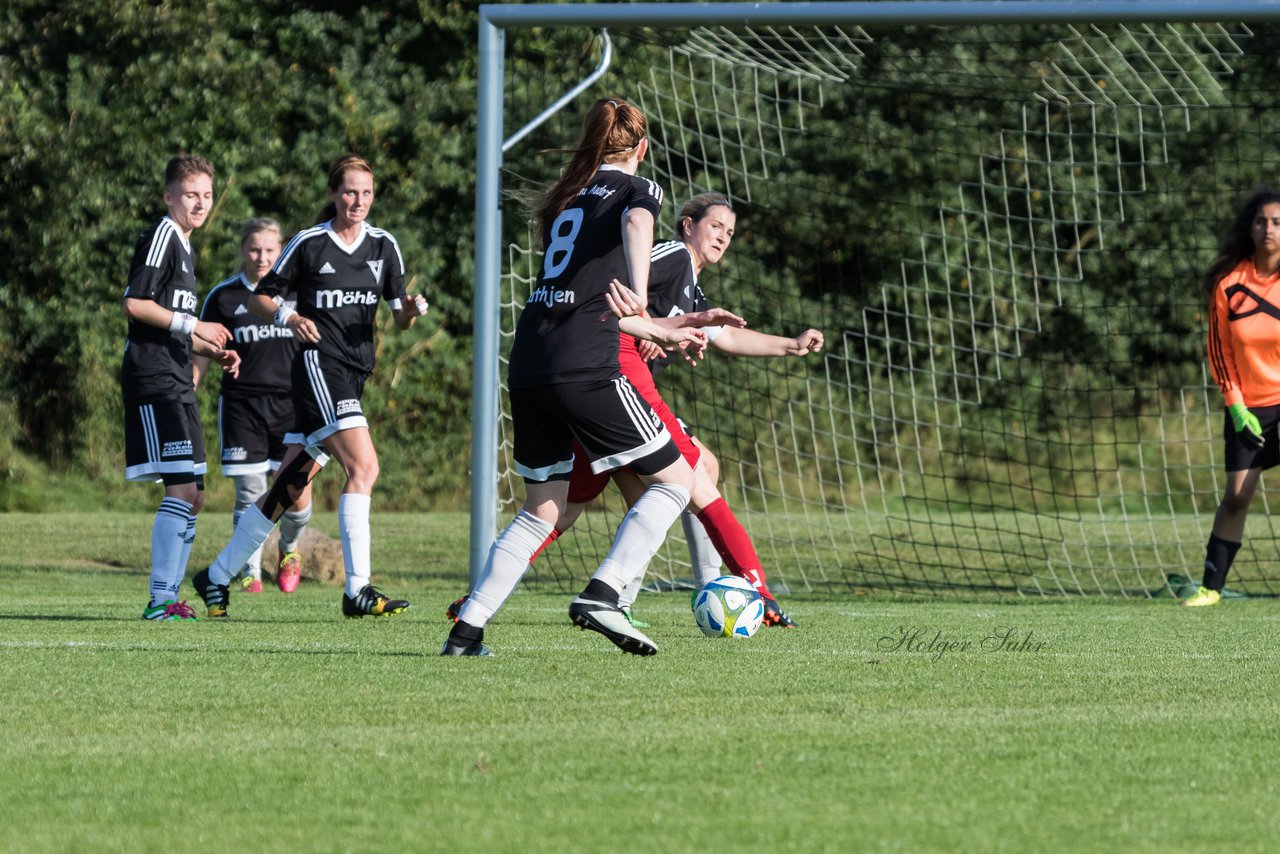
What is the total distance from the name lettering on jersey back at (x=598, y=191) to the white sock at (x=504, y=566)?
1.01 meters

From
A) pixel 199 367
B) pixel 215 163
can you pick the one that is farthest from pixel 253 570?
pixel 215 163

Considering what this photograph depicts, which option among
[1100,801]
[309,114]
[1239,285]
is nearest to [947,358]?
[309,114]

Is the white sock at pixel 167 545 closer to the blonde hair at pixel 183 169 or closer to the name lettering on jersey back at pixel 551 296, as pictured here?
the blonde hair at pixel 183 169

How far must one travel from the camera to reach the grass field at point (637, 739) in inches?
110

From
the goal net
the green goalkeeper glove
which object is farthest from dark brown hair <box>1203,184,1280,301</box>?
the goal net

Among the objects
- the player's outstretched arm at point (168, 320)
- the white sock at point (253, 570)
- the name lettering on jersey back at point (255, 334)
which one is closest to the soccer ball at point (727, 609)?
the player's outstretched arm at point (168, 320)

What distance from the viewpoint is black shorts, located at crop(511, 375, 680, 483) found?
16.2 ft

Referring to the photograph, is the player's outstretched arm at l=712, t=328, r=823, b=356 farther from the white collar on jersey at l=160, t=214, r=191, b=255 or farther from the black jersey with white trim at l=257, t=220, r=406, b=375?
the white collar on jersey at l=160, t=214, r=191, b=255

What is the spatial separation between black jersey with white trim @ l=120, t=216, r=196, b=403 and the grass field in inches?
44.1

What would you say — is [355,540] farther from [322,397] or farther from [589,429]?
[589,429]

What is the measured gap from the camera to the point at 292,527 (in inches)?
373

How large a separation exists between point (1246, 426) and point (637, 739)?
5.52m

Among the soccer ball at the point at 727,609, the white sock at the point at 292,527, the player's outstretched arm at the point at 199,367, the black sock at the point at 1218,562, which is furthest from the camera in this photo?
the white sock at the point at 292,527

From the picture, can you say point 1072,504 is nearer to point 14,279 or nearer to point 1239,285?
point 1239,285
